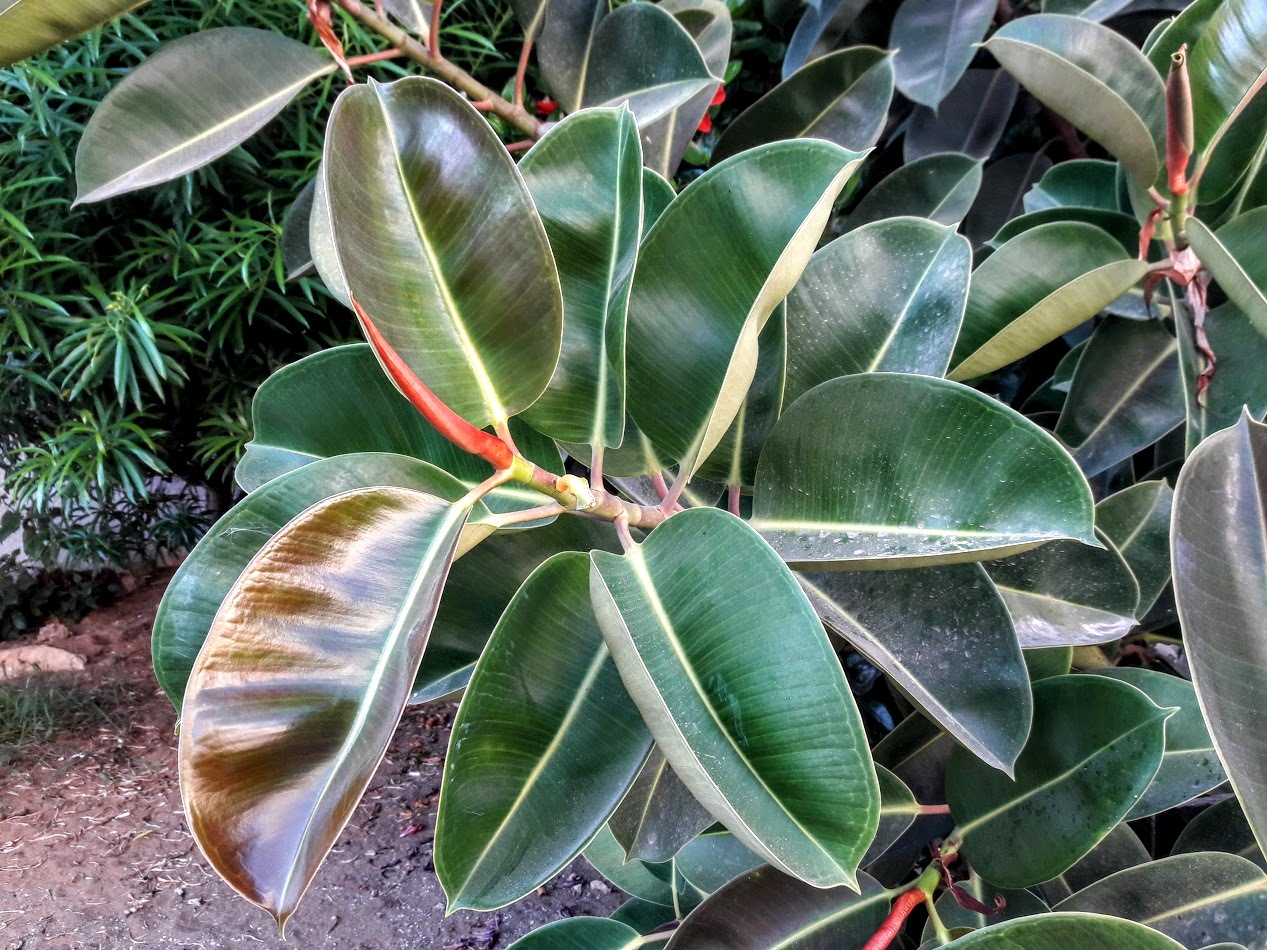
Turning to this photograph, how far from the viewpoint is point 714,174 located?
0.45 meters

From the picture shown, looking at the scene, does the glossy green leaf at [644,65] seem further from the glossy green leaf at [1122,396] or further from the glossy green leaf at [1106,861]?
the glossy green leaf at [1106,861]

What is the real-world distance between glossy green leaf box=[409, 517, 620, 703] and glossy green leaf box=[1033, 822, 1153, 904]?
0.45 meters

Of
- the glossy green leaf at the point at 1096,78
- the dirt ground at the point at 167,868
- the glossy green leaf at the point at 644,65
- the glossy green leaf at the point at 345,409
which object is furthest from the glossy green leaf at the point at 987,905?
the dirt ground at the point at 167,868

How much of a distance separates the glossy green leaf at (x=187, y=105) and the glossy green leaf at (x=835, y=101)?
49 centimetres

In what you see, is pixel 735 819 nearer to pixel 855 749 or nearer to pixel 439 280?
pixel 855 749

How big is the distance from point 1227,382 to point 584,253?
509 mm

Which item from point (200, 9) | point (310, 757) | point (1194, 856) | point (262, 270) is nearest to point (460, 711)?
point (310, 757)

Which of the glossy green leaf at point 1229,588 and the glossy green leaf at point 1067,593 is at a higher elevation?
the glossy green leaf at point 1229,588

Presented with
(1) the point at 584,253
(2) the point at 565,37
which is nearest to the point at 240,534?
(1) the point at 584,253

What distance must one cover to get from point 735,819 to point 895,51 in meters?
0.86

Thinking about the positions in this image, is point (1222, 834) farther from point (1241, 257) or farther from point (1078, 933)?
point (1241, 257)

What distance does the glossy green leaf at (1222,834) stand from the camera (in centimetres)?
58

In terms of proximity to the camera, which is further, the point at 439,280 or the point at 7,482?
the point at 7,482

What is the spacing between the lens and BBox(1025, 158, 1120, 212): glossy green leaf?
84 centimetres
